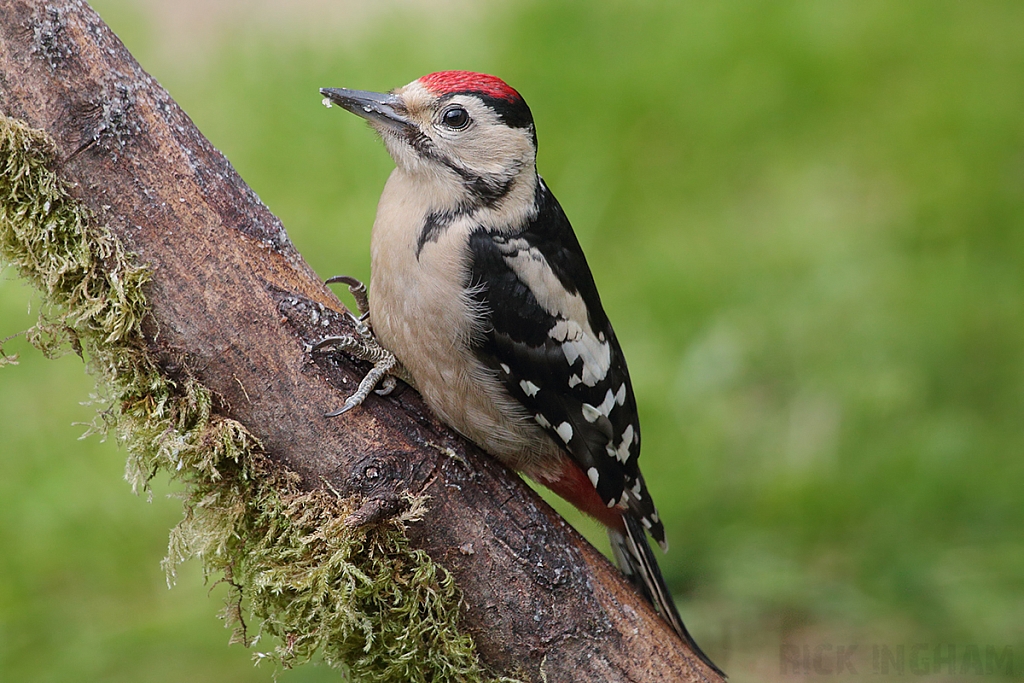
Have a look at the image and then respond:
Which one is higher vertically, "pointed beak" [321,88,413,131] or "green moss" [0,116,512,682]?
"pointed beak" [321,88,413,131]

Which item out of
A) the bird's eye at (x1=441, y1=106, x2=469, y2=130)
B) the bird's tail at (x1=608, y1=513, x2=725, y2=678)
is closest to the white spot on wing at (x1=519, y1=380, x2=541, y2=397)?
the bird's tail at (x1=608, y1=513, x2=725, y2=678)

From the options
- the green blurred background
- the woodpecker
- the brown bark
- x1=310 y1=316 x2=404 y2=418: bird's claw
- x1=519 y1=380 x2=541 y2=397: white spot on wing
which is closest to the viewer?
the brown bark

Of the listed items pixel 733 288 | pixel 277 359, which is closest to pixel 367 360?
pixel 277 359

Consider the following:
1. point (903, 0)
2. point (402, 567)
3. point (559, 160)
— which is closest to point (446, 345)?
point (402, 567)

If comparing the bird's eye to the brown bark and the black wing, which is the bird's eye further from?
the brown bark

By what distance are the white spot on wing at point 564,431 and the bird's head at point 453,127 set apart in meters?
0.71

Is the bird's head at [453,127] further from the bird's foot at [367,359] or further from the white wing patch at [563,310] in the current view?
the bird's foot at [367,359]

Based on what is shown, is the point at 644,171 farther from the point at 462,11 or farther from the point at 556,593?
the point at 556,593

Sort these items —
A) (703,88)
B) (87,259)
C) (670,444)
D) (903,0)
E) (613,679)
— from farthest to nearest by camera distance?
(903,0) → (703,88) → (670,444) → (613,679) → (87,259)

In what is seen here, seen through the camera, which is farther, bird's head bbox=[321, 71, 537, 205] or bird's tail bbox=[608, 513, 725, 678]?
bird's tail bbox=[608, 513, 725, 678]

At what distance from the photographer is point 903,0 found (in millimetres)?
6617

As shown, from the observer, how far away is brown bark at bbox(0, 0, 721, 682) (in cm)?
219

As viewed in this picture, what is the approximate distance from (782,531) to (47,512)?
3.29 meters

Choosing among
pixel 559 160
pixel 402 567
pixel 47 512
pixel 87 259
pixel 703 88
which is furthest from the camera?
pixel 703 88
